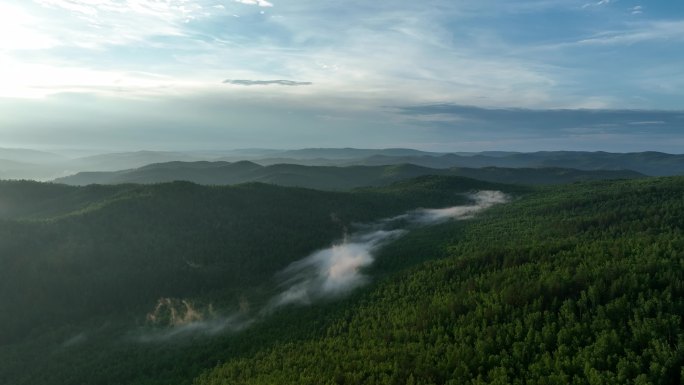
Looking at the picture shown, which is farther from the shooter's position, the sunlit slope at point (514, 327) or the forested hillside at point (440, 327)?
the forested hillside at point (440, 327)

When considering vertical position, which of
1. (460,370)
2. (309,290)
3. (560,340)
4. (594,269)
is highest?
(594,269)

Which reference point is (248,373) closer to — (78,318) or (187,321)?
(187,321)

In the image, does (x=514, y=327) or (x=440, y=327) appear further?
(x=440, y=327)

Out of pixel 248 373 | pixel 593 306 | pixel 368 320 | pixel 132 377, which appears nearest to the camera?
pixel 593 306

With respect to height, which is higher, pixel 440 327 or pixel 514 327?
pixel 514 327

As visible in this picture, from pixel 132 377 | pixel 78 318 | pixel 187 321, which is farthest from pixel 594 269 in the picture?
pixel 78 318

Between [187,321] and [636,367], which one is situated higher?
[636,367]

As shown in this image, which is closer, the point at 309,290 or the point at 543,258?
the point at 543,258

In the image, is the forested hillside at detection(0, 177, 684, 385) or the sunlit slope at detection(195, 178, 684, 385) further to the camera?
the forested hillside at detection(0, 177, 684, 385)
